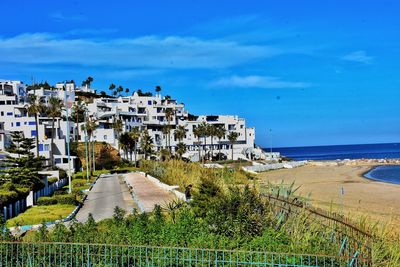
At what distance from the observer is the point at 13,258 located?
940 centimetres

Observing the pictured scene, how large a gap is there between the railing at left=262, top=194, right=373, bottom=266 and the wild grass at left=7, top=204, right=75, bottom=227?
481 inches

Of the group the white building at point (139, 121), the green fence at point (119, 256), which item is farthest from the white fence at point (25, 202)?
the white building at point (139, 121)

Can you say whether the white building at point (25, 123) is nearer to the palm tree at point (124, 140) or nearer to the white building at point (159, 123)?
the palm tree at point (124, 140)

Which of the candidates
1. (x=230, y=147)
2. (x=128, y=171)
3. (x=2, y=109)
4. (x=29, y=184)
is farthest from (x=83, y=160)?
(x=29, y=184)

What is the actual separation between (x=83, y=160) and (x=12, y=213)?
55.3 meters

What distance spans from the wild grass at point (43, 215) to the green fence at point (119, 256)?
38.8ft

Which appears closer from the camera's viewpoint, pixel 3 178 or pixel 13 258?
pixel 13 258

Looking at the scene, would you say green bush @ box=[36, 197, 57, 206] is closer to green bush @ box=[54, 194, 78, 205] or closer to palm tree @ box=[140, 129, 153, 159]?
green bush @ box=[54, 194, 78, 205]

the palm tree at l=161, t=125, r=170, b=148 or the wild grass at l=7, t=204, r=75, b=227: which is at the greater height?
the palm tree at l=161, t=125, r=170, b=148

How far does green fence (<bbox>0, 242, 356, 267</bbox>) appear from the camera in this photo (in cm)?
835

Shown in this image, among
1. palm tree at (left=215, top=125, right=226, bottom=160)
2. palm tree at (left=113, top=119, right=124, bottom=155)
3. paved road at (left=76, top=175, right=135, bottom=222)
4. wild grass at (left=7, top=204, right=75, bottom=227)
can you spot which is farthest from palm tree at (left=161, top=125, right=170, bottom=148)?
wild grass at (left=7, top=204, right=75, bottom=227)

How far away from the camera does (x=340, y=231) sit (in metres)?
10.0

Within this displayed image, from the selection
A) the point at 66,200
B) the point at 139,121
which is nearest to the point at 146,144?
the point at 139,121

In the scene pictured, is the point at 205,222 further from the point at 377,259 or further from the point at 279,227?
the point at 377,259
